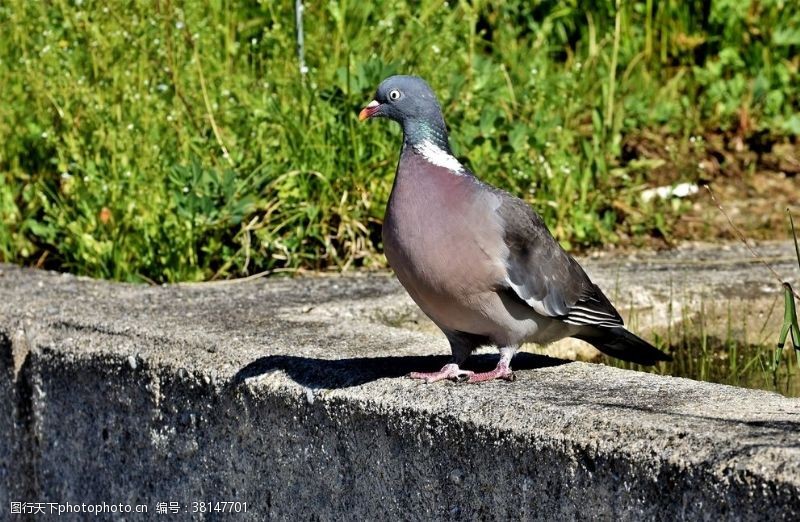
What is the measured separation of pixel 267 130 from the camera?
5.57 metres

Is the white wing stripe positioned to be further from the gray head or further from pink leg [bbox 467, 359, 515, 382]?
the gray head

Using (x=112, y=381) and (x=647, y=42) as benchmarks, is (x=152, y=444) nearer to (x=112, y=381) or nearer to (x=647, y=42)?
(x=112, y=381)

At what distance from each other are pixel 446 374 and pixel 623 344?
0.70m

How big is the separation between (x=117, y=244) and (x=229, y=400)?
1.80m

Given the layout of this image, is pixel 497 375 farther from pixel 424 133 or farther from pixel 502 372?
pixel 424 133

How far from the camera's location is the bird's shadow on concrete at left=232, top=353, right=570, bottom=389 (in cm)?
329

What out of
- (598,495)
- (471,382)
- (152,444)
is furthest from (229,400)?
(598,495)

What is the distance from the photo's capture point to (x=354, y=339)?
3.78m

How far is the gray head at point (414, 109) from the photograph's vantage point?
11.3 ft

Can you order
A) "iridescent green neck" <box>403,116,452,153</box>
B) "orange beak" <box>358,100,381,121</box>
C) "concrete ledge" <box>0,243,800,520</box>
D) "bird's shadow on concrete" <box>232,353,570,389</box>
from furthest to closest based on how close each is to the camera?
"orange beak" <box>358,100,381,121</box>
"iridescent green neck" <box>403,116,452,153</box>
"bird's shadow on concrete" <box>232,353,570,389</box>
"concrete ledge" <box>0,243,800,520</box>

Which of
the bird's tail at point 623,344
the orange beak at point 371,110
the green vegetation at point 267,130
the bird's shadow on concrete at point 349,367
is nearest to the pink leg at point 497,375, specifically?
the bird's shadow on concrete at point 349,367

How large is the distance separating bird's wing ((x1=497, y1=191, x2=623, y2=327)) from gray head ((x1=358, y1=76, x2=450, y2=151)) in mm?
231

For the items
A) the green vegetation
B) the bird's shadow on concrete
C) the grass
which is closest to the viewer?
the bird's shadow on concrete

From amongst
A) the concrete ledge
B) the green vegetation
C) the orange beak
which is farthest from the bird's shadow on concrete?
the green vegetation
